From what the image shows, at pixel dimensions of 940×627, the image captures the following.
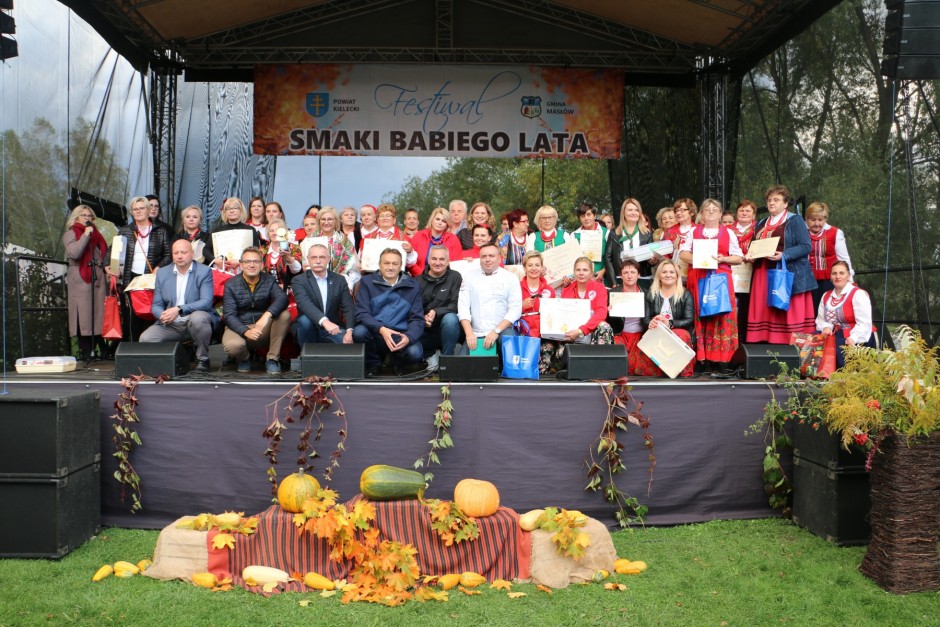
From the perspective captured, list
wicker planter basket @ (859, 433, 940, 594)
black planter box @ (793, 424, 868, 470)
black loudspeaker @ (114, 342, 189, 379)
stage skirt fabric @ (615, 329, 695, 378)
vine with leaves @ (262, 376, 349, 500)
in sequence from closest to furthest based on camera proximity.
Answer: wicker planter basket @ (859, 433, 940, 594)
black planter box @ (793, 424, 868, 470)
vine with leaves @ (262, 376, 349, 500)
black loudspeaker @ (114, 342, 189, 379)
stage skirt fabric @ (615, 329, 695, 378)

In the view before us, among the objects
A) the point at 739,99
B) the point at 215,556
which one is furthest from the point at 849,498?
the point at 739,99

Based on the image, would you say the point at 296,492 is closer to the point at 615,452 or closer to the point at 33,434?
the point at 33,434

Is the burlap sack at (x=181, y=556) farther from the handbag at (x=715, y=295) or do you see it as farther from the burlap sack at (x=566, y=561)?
the handbag at (x=715, y=295)

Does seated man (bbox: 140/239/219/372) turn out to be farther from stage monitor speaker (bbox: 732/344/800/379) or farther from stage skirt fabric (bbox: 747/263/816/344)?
stage skirt fabric (bbox: 747/263/816/344)

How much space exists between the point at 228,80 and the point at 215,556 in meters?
7.83

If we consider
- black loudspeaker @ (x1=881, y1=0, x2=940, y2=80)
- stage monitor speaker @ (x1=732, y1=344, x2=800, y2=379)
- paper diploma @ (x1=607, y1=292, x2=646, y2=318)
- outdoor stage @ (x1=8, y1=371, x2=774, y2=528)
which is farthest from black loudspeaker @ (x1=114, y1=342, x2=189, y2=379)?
black loudspeaker @ (x1=881, y1=0, x2=940, y2=80)

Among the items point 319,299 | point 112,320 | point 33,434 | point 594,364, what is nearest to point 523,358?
point 594,364

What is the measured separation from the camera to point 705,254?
5.81 m

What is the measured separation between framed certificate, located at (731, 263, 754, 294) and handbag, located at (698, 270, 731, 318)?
0.42 meters

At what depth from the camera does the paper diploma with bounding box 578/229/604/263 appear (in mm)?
6328

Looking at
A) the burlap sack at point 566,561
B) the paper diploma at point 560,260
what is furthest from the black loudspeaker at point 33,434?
the paper diploma at point 560,260

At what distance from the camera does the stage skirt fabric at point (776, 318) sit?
5957 mm

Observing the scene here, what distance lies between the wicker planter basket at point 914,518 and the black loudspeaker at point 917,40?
233 centimetres

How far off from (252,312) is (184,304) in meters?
0.48
